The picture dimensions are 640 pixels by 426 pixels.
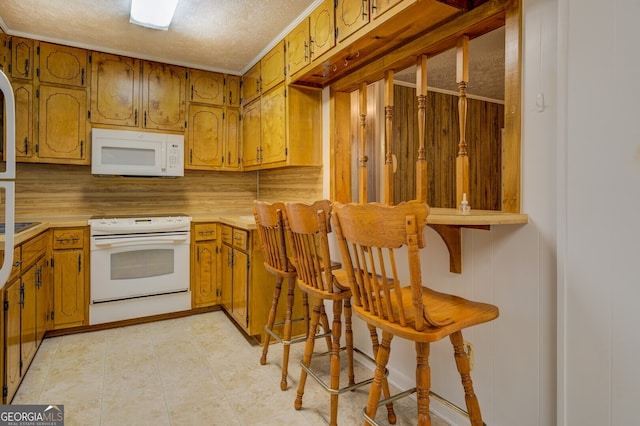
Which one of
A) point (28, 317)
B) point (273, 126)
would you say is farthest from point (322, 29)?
point (28, 317)

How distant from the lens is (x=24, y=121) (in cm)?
290

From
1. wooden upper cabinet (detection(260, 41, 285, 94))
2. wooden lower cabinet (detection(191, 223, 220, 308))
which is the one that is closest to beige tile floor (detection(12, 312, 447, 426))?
wooden lower cabinet (detection(191, 223, 220, 308))

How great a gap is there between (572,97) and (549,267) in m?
0.61

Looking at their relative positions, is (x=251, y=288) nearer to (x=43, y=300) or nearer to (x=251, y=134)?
(x=43, y=300)

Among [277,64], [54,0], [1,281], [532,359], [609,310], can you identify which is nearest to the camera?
[609,310]

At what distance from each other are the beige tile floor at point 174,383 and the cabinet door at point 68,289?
0.50 feet

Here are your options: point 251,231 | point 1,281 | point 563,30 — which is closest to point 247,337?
point 251,231

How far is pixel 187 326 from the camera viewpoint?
3.05 meters

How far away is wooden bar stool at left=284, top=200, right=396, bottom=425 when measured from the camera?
162 cm

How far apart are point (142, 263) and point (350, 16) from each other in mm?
2485

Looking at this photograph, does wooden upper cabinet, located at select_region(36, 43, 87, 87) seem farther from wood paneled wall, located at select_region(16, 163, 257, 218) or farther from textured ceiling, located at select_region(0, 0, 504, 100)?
wood paneled wall, located at select_region(16, 163, 257, 218)

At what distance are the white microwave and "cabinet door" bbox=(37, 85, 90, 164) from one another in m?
0.16

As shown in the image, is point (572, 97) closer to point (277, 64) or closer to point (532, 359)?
point (532, 359)

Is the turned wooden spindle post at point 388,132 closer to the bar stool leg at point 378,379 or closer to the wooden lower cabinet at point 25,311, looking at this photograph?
the bar stool leg at point 378,379
